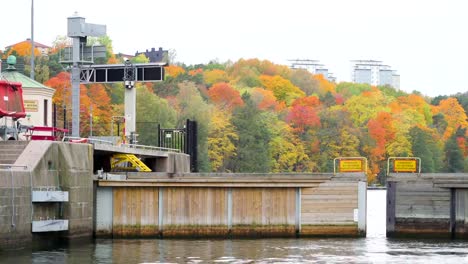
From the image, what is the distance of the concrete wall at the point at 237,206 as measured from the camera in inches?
2299

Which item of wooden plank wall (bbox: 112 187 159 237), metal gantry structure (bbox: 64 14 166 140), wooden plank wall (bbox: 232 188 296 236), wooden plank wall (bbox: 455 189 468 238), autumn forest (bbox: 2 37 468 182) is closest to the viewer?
wooden plank wall (bbox: 112 187 159 237)

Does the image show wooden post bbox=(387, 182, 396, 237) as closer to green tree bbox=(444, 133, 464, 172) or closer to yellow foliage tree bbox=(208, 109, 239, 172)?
yellow foliage tree bbox=(208, 109, 239, 172)

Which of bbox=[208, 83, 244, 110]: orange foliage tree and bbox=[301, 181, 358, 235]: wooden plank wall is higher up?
bbox=[208, 83, 244, 110]: orange foliage tree

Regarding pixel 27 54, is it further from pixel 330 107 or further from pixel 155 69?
pixel 155 69

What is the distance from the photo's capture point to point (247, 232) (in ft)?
192

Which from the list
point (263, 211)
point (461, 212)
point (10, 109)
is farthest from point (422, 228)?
point (10, 109)

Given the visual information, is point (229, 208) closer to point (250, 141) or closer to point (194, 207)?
point (194, 207)

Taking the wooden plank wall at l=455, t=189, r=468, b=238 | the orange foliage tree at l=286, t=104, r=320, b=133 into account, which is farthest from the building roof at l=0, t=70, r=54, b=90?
the orange foliage tree at l=286, t=104, r=320, b=133

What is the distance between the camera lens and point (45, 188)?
52000 mm

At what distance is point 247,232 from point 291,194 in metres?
2.90

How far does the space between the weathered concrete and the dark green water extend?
1906 mm

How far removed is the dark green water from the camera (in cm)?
4778

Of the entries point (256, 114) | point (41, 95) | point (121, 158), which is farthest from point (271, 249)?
point (256, 114)

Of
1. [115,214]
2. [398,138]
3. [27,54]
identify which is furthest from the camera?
[398,138]
